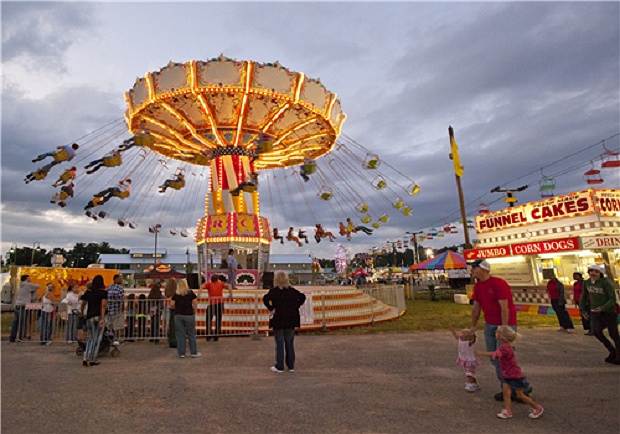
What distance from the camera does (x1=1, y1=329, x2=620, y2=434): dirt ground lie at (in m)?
3.76

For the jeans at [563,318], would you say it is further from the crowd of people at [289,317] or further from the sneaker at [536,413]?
the sneaker at [536,413]

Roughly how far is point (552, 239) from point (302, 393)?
15987mm

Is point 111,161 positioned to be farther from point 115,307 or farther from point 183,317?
point 183,317

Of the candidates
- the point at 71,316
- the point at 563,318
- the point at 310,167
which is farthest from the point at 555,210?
the point at 71,316

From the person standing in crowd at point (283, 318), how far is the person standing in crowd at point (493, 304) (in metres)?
2.67

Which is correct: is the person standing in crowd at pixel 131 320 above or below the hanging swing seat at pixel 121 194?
below

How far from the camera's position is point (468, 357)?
194 inches

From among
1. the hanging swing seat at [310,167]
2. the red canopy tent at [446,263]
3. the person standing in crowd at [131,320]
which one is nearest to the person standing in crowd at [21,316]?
the person standing in crowd at [131,320]

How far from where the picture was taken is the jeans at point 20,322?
376 inches

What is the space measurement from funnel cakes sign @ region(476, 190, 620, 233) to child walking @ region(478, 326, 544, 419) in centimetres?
1561

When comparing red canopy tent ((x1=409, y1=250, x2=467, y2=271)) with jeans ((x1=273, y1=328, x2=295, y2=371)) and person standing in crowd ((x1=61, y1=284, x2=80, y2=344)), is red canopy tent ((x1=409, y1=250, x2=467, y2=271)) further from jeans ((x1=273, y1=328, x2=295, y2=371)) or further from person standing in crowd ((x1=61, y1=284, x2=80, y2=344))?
person standing in crowd ((x1=61, y1=284, x2=80, y2=344))

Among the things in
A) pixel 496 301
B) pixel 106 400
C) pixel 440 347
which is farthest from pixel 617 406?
pixel 106 400

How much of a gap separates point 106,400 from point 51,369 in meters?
2.69

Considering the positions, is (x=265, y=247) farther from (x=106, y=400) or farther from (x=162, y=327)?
(x=106, y=400)
